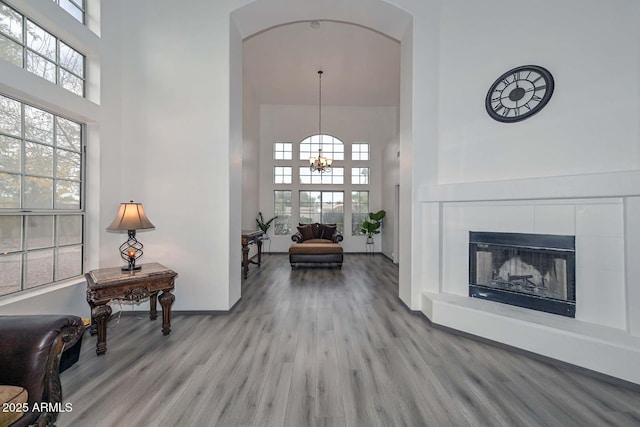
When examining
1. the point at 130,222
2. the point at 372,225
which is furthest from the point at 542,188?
the point at 372,225

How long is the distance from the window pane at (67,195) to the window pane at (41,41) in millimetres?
1196

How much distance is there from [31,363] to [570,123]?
436 centimetres

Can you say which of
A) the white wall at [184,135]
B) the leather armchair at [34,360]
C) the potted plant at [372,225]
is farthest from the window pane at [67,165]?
the potted plant at [372,225]

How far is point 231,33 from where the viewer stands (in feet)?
11.3

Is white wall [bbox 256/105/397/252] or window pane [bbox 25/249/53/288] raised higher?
white wall [bbox 256/105/397/252]

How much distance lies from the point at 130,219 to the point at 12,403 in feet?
6.02

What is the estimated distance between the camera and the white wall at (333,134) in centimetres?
862

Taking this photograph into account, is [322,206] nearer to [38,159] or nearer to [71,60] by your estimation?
[71,60]

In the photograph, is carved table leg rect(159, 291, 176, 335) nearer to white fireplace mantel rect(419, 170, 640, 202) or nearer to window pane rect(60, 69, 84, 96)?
window pane rect(60, 69, 84, 96)

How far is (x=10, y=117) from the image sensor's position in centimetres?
229

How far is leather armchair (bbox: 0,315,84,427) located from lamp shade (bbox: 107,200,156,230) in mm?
1361

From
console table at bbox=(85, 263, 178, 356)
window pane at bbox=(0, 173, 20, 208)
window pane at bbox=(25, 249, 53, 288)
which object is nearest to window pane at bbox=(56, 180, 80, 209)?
window pane at bbox=(0, 173, 20, 208)

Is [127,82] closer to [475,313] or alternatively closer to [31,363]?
[31,363]

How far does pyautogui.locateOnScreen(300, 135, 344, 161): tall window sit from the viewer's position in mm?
8734
